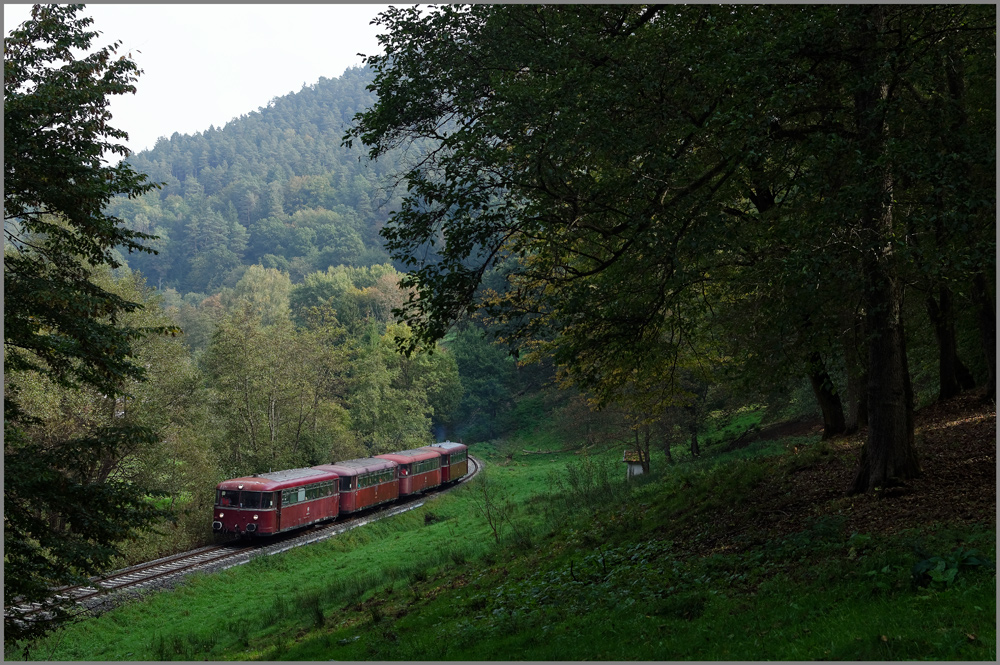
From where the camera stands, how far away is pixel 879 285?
8.64m

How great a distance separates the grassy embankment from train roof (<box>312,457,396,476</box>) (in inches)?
344

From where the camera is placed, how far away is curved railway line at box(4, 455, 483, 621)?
1747cm

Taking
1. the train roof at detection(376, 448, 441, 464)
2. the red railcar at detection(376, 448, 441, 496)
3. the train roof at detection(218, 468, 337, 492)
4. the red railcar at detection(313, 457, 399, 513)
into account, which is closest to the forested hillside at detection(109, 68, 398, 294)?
the train roof at detection(376, 448, 441, 464)

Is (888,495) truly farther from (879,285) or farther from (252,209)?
(252,209)

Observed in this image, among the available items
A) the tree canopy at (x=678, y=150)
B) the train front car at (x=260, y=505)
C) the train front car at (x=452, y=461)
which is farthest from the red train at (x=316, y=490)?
the tree canopy at (x=678, y=150)

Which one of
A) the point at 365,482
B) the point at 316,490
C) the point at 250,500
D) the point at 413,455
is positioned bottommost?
the point at 365,482

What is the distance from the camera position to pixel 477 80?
11.1 meters

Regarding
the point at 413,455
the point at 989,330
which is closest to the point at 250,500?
the point at 413,455

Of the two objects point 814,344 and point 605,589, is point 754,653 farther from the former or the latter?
point 814,344

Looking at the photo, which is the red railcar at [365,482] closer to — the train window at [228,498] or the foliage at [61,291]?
the train window at [228,498]

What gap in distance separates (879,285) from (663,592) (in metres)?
Result: 4.62

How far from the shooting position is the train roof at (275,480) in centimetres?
2495

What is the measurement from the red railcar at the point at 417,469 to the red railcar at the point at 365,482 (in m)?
0.83

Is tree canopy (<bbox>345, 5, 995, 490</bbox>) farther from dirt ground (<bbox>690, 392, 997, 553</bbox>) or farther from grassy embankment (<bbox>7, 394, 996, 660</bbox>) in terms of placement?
grassy embankment (<bbox>7, 394, 996, 660</bbox>)
